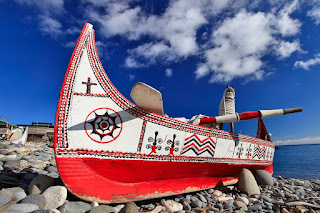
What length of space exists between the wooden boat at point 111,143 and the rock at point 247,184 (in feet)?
5.75

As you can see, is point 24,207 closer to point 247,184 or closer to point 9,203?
point 9,203

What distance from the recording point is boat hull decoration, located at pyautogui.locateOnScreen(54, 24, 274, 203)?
124 inches

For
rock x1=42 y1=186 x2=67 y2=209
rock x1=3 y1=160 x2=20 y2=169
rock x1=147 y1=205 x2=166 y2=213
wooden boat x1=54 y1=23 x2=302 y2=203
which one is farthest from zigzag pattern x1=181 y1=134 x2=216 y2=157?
rock x1=3 y1=160 x2=20 y2=169

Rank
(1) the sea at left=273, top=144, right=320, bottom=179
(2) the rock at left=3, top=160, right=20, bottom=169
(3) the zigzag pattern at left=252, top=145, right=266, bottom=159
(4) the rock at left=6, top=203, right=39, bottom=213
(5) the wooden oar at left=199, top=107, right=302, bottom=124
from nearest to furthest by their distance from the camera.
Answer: (4) the rock at left=6, top=203, right=39, bottom=213
(2) the rock at left=3, top=160, right=20, bottom=169
(5) the wooden oar at left=199, top=107, right=302, bottom=124
(3) the zigzag pattern at left=252, top=145, right=266, bottom=159
(1) the sea at left=273, top=144, right=320, bottom=179

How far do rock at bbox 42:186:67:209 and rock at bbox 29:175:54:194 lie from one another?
0.35m

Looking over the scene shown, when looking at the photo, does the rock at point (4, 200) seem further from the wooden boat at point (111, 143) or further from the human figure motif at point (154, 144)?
the human figure motif at point (154, 144)

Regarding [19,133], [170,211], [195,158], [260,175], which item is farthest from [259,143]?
[19,133]

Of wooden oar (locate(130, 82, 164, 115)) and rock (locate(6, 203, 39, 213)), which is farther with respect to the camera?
wooden oar (locate(130, 82, 164, 115))

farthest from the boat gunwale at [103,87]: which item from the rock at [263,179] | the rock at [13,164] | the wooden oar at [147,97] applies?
the rock at [263,179]

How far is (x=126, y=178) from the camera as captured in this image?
3570 mm

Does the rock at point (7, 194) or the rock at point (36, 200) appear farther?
the rock at point (7, 194)

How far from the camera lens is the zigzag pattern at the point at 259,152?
6.67m

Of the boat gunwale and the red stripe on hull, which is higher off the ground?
the boat gunwale

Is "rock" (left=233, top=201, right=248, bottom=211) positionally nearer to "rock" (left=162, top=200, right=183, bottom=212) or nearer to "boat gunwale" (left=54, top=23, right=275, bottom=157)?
"rock" (left=162, top=200, right=183, bottom=212)
